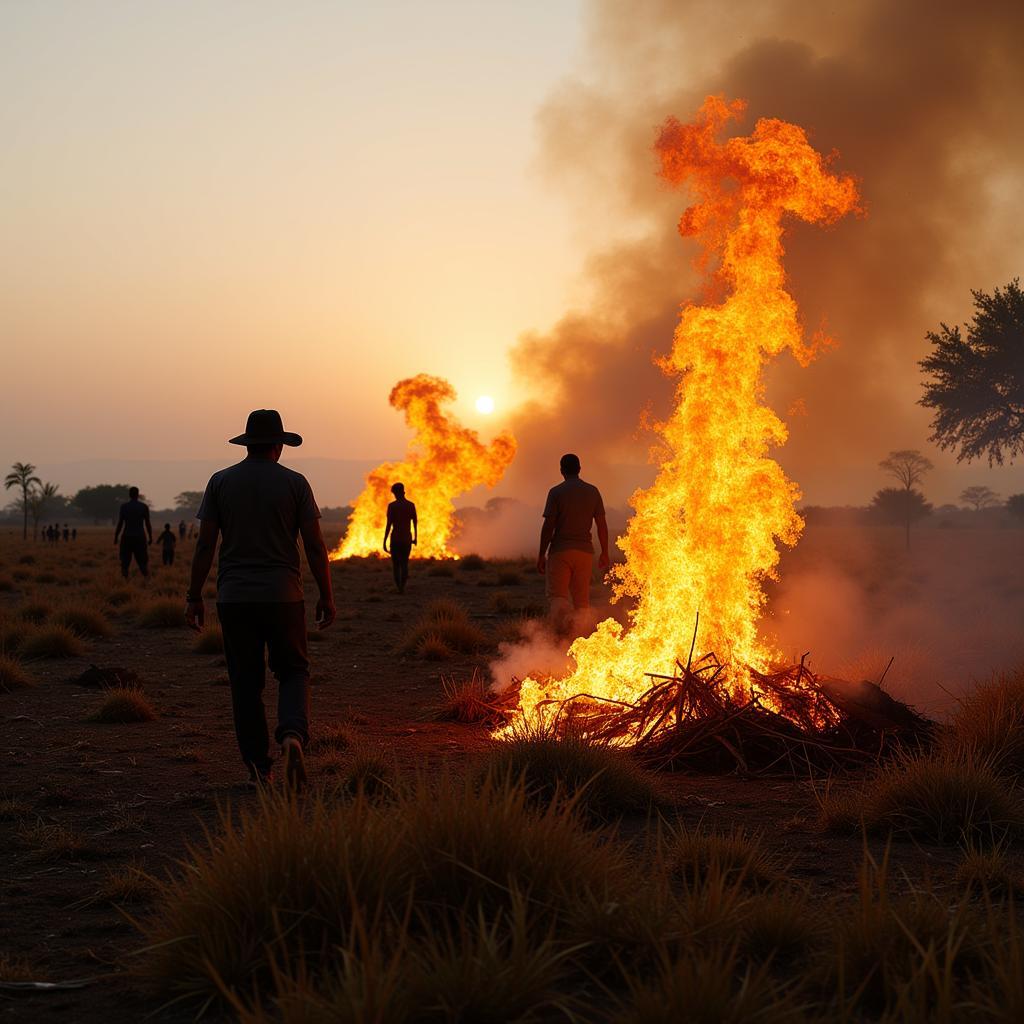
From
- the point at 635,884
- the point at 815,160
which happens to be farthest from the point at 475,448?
the point at 635,884

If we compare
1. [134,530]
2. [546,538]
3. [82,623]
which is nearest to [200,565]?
[546,538]

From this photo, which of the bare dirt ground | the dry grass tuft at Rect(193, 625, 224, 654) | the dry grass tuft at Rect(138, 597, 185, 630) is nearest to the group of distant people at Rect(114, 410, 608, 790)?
the bare dirt ground

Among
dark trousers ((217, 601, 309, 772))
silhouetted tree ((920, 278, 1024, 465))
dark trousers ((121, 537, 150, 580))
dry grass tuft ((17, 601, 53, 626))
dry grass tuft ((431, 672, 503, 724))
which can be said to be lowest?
dry grass tuft ((431, 672, 503, 724))

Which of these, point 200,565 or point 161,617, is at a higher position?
point 200,565

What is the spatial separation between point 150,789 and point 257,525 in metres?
1.96

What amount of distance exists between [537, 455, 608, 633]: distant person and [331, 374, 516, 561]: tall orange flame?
92.4 ft

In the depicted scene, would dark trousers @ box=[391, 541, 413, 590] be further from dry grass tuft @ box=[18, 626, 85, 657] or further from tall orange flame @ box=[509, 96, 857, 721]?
tall orange flame @ box=[509, 96, 857, 721]

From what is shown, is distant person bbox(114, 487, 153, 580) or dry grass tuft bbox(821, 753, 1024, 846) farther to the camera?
distant person bbox(114, 487, 153, 580)

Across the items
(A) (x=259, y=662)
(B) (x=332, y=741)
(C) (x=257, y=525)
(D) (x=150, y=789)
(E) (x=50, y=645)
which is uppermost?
(C) (x=257, y=525)

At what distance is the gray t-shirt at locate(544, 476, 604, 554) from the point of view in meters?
10.9

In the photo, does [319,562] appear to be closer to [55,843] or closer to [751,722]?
[55,843]

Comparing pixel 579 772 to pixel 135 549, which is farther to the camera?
pixel 135 549

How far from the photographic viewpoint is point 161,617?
1773cm

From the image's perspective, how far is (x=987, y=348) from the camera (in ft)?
119
